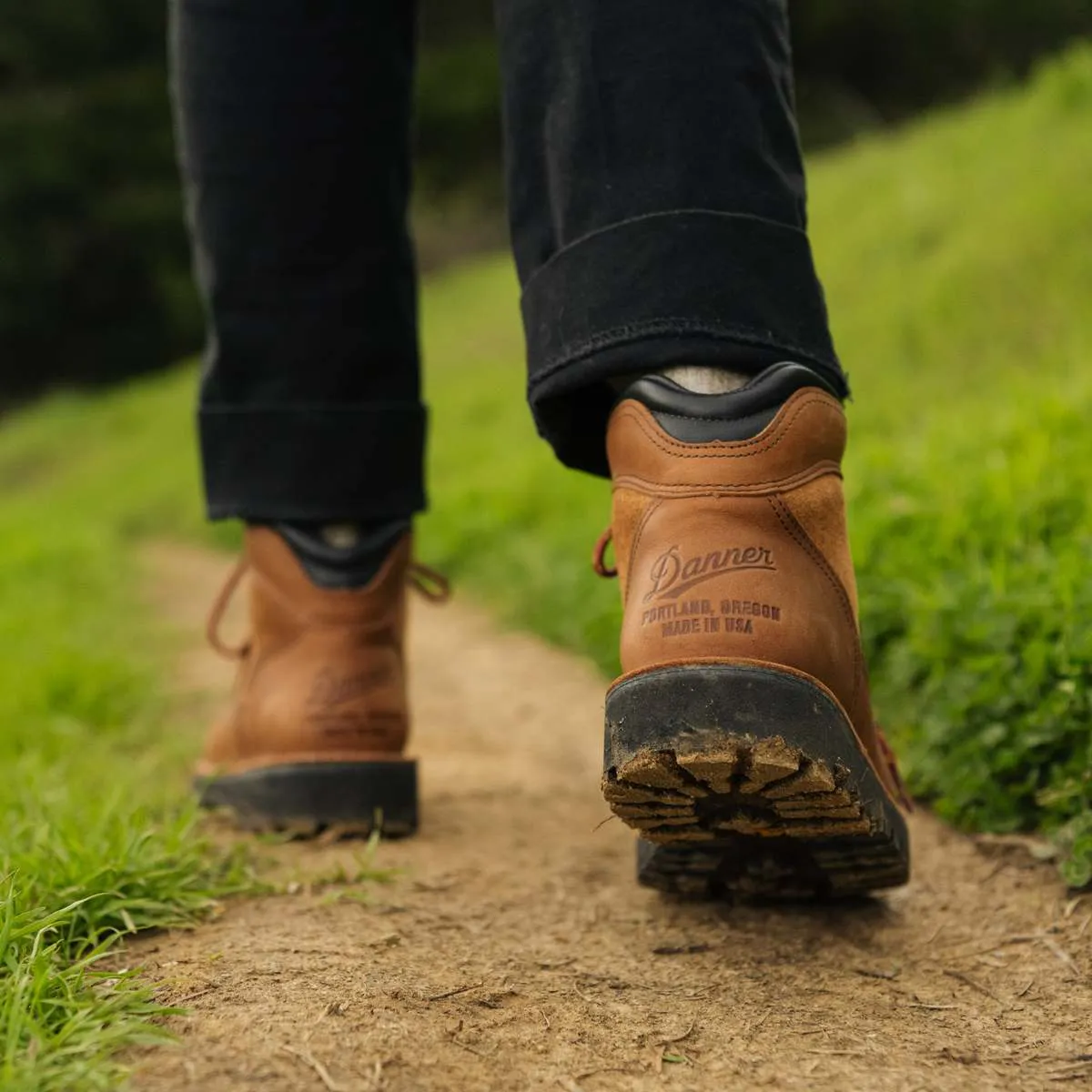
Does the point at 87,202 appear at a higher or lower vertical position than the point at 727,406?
higher

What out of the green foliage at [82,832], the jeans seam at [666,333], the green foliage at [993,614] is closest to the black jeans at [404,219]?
the jeans seam at [666,333]

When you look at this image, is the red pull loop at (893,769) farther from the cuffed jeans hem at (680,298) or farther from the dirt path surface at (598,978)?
the cuffed jeans hem at (680,298)

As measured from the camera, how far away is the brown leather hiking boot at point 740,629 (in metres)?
1.02

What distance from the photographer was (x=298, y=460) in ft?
5.26

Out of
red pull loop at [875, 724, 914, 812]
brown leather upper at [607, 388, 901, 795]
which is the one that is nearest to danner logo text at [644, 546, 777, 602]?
brown leather upper at [607, 388, 901, 795]

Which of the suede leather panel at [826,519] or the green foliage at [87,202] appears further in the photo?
the green foliage at [87,202]

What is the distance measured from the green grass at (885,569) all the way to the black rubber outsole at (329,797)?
0.42 ft

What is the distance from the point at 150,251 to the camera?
1778cm

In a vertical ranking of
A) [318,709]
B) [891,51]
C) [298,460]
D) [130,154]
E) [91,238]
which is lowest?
[318,709]

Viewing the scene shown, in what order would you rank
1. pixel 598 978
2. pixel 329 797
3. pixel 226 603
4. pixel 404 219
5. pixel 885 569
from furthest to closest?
pixel 885 569
pixel 226 603
pixel 404 219
pixel 329 797
pixel 598 978

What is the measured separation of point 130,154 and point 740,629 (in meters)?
19.2

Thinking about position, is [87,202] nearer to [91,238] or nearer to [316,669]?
[91,238]

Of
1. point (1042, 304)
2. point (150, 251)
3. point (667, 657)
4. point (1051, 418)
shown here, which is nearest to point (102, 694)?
point (667, 657)

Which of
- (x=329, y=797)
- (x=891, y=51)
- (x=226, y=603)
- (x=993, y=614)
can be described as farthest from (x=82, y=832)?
(x=891, y=51)
